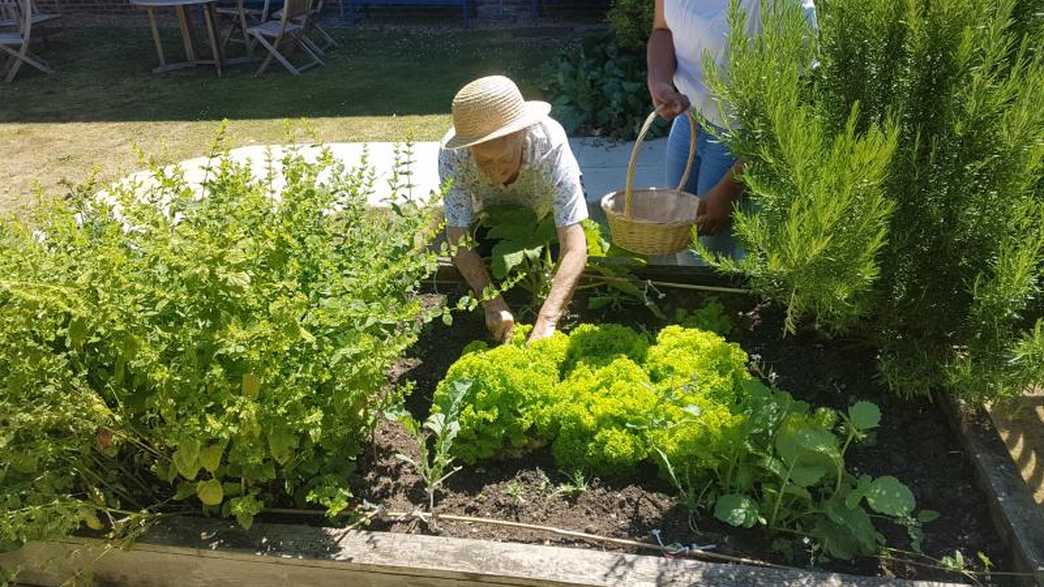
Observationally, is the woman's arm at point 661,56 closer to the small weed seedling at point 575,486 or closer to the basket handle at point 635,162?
the basket handle at point 635,162

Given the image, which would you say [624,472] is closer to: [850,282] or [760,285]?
[760,285]

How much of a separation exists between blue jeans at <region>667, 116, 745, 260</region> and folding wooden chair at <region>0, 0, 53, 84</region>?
831 centimetres

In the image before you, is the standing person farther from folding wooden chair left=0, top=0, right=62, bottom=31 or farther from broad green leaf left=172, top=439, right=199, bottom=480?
folding wooden chair left=0, top=0, right=62, bottom=31

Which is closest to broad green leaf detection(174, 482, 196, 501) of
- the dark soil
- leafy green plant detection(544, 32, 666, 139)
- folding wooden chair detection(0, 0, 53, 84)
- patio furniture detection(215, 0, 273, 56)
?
the dark soil

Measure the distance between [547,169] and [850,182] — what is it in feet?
4.04

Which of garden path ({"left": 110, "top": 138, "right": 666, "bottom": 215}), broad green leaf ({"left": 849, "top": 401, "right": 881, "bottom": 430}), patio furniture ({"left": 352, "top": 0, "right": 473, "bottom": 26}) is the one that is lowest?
garden path ({"left": 110, "top": 138, "right": 666, "bottom": 215})

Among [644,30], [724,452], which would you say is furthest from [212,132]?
[724,452]

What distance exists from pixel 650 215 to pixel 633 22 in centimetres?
412

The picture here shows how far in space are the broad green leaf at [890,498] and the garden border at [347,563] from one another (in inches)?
7.2

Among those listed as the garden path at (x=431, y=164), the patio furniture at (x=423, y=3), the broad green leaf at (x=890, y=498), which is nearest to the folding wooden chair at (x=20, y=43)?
the patio furniture at (x=423, y=3)

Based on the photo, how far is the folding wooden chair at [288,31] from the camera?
863 centimetres

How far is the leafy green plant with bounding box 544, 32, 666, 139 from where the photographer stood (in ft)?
20.8

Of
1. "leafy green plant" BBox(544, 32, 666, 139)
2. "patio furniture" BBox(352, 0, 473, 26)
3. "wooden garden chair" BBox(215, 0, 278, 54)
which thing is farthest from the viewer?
"patio furniture" BBox(352, 0, 473, 26)

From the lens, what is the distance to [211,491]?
2227mm
